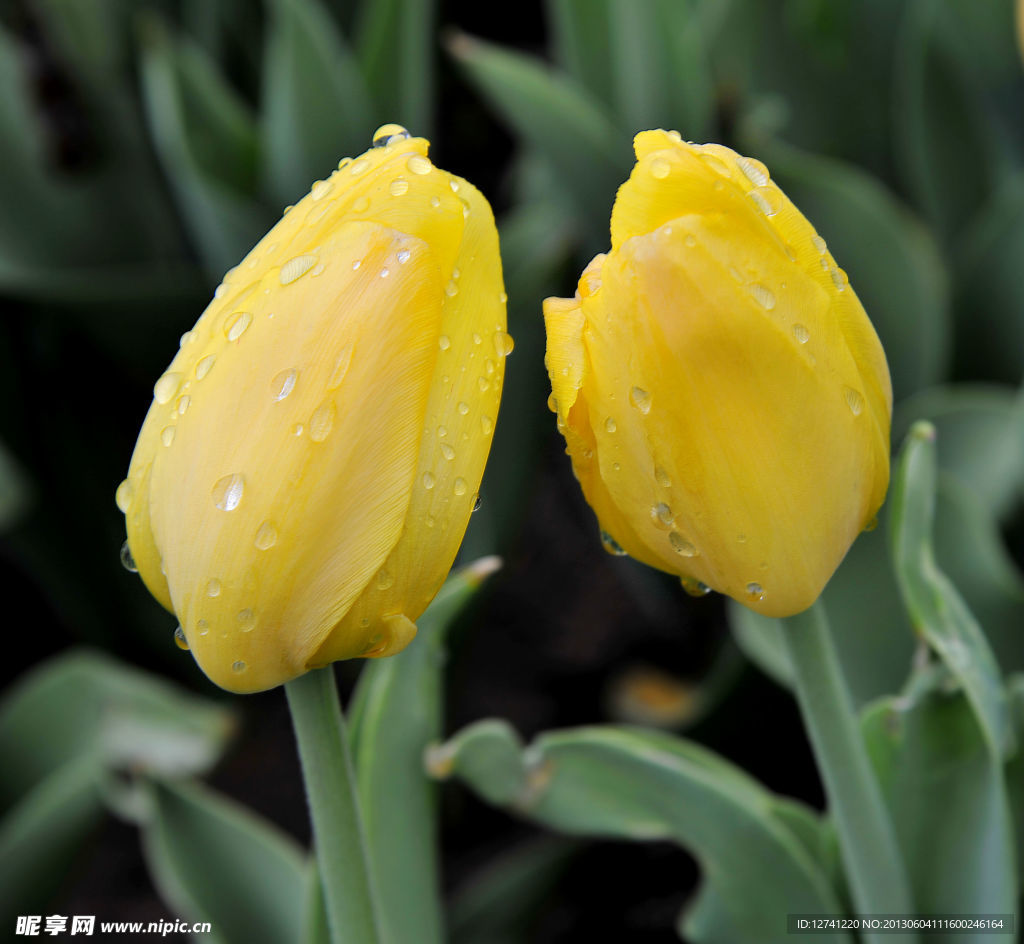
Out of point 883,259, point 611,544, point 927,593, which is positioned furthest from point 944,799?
point 883,259

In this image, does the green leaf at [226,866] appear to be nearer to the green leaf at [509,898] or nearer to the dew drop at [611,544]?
the green leaf at [509,898]

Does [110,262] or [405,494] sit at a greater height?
[110,262]

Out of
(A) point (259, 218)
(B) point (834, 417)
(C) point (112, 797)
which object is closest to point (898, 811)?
(B) point (834, 417)

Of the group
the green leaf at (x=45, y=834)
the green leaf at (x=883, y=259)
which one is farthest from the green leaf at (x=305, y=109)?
the green leaf at (x=45, y=834)

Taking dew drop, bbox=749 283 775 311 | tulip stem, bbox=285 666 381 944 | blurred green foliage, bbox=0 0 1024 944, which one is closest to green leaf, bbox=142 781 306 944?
blurred green foliage, bbox=0 0 1024 944

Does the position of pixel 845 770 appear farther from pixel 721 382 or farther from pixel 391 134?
pixel 391 134

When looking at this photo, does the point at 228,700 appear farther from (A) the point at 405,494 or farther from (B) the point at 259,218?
(A) the point at 405,494
